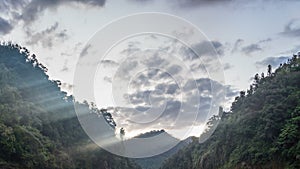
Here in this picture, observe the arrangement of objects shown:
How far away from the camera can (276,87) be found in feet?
155

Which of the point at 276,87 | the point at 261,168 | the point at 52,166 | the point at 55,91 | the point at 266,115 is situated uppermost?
the point at 55,91

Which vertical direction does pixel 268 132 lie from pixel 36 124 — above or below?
below

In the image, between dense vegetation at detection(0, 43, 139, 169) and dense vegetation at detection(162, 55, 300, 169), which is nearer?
dense vegetation at detection(0, 43, 139, 169)

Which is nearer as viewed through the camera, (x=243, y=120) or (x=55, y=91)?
(x=243, y=120)

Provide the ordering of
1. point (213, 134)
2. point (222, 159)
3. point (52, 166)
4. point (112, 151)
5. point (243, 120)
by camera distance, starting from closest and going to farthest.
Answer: point (52, 166)
point (243, 120)
point (222, 159)
point (112, 151)
point (213, 134)

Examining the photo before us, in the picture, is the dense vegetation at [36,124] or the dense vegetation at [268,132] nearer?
the dense vegetation at [36,124]

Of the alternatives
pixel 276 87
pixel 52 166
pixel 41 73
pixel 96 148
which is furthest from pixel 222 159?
pixel 41 73

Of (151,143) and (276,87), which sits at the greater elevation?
(151,143)

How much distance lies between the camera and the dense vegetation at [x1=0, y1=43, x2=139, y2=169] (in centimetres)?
2898

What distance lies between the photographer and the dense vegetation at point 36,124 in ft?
95.1

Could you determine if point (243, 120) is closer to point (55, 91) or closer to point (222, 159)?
point (222, 159)

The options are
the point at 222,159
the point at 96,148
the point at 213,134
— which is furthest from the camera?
the point at 213,134

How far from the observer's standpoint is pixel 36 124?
39.3m

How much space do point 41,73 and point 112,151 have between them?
20607 millimetres
